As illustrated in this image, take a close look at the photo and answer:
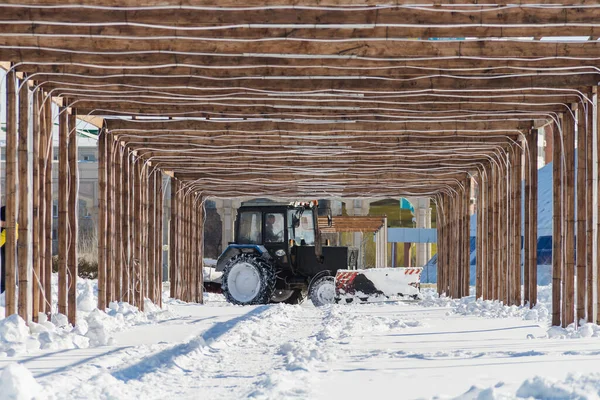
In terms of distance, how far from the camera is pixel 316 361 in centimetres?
851

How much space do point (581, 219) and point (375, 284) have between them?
9.62 metres

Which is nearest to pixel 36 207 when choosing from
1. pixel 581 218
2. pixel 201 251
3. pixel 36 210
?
pixel 36 210

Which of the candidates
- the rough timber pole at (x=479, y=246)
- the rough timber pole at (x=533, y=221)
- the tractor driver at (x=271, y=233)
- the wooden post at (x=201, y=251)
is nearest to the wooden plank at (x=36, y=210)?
the rough timber pole at (x=533, y=221)

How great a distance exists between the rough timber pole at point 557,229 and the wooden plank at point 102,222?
6.61 meters

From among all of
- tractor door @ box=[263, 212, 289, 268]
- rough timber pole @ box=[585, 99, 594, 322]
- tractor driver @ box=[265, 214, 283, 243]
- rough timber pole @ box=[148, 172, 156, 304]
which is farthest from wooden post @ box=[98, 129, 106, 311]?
rough timber pole @ box=[585, 99, 594, 322]

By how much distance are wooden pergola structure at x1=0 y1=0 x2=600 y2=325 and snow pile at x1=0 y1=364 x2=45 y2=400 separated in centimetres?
417

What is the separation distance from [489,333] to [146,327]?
449 centimetres

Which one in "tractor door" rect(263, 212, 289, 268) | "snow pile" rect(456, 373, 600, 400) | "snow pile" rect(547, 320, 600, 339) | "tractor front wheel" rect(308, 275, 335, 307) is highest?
"tractor door" rect(263, 212, 289, 268)

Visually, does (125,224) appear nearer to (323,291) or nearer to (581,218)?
(323,291)

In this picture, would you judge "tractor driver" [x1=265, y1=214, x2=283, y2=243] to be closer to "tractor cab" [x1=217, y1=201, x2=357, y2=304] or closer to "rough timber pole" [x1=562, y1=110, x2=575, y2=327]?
"tractor cab" [x1=217, y1=201, x2=357, y2=304]

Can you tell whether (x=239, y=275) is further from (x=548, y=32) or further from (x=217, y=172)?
(x=548, y=32)

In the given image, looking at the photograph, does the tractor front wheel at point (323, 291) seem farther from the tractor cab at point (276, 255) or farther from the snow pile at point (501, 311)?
the snow pile at point (501, 311)

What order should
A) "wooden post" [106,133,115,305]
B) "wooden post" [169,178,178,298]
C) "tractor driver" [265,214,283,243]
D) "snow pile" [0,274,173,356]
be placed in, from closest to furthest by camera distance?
"snow pile" [0,274,173,356] < "wooden post" [106,133,115,305] < "tractor driver" [265,214,283,243] < "wooden post" [169,178,178,298]

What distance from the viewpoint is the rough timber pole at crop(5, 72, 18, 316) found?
11273 millimetres
